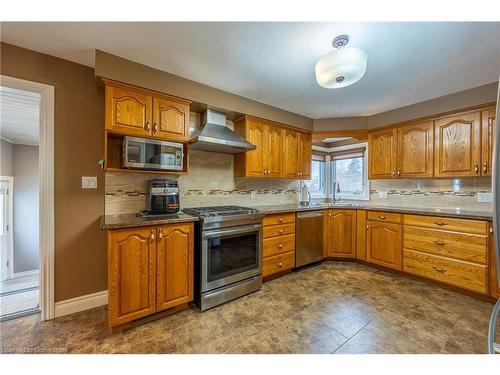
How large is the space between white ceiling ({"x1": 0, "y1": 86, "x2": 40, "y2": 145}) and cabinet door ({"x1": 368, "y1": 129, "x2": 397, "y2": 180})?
4.01 metres

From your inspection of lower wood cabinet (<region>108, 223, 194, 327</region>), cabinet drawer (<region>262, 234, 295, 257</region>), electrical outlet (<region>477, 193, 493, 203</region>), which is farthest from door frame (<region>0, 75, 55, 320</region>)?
electrical outlet (<region>477, 193, 493, 203</region>)

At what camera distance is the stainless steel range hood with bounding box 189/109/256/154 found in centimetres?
219

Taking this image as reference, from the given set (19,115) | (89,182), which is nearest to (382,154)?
(89,182)

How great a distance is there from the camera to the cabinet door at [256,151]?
2725 millimetres

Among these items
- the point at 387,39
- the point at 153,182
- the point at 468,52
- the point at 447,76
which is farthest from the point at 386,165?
the point at 153,182

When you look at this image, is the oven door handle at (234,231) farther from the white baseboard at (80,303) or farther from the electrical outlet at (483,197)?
the electrical outlet at (483,197)

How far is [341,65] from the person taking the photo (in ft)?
4.89

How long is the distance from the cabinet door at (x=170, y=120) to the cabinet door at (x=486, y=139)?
3.21 m

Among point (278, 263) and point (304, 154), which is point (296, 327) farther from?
point (304, 154)

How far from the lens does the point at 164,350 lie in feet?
4.80

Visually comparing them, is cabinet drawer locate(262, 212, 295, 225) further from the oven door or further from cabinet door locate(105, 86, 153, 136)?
cabinet door locate(105, 86, 153, 136)

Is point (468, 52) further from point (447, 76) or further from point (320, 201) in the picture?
point (320, 201)

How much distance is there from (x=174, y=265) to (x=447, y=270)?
9.48ft
